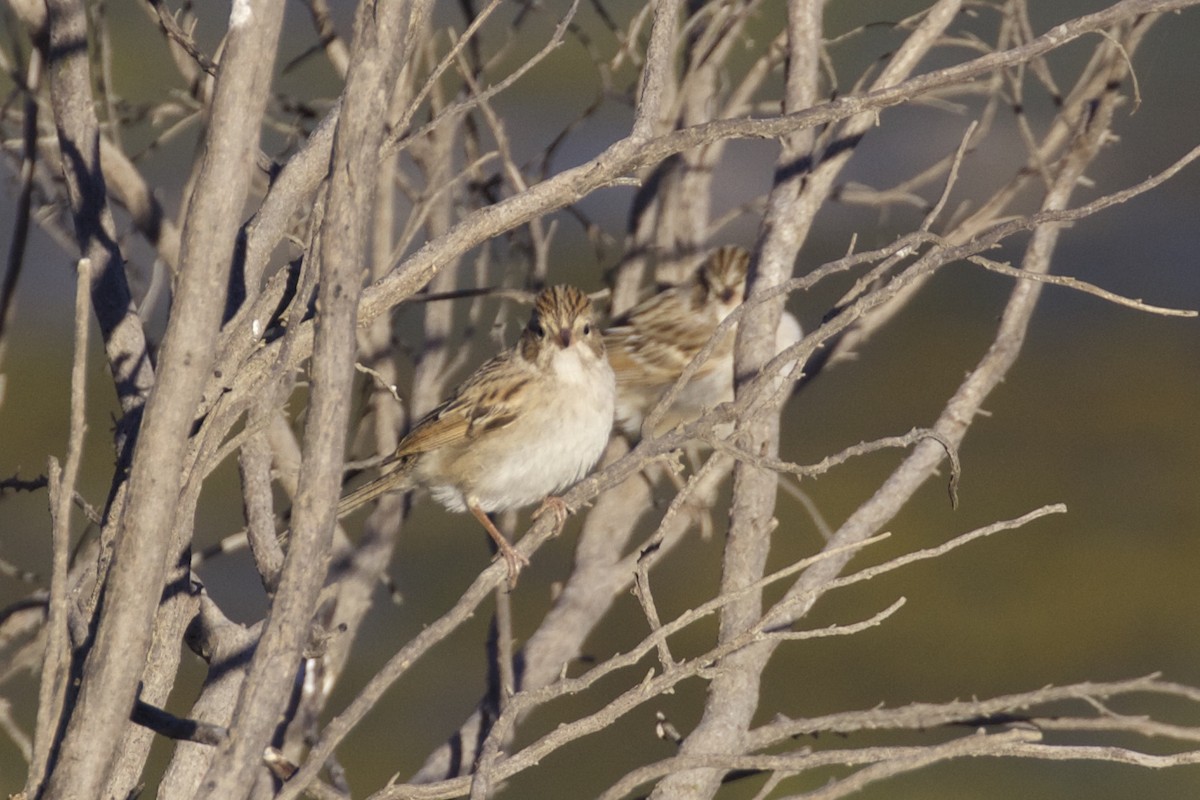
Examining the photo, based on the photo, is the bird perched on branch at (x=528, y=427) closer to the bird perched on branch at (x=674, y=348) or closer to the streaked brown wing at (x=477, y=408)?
the streaked brown wing at (x=477, y=408)

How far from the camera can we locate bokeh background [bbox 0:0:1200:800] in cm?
956

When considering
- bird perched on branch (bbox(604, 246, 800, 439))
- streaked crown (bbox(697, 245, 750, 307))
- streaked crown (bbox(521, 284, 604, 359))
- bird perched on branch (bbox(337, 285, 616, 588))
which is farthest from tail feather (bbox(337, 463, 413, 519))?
streaked crown (bbox(697, 245, 750, 307))

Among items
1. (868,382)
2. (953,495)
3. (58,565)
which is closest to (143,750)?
(58,565)

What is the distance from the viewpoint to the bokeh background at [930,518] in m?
9.56

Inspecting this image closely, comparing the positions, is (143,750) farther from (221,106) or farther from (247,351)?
(221,106)

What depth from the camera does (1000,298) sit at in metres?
16.1

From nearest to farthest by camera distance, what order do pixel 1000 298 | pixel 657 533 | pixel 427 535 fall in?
1. pixel 657 533
2. pixel 427 535
3. pixel 1000 298

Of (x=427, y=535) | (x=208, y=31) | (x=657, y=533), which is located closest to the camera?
(x=657, y=533)

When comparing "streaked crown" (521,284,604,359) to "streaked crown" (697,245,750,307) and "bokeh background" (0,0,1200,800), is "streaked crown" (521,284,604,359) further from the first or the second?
"bokeh background" (0,0,1200,800)

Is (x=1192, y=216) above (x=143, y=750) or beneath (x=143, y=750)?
above

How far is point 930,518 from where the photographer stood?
11.8 meters

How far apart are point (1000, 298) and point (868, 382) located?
2458 millimetres

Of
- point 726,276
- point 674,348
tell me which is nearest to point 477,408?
point 674,348

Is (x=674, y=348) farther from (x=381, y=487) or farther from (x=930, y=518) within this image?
(x=930, y=518)
